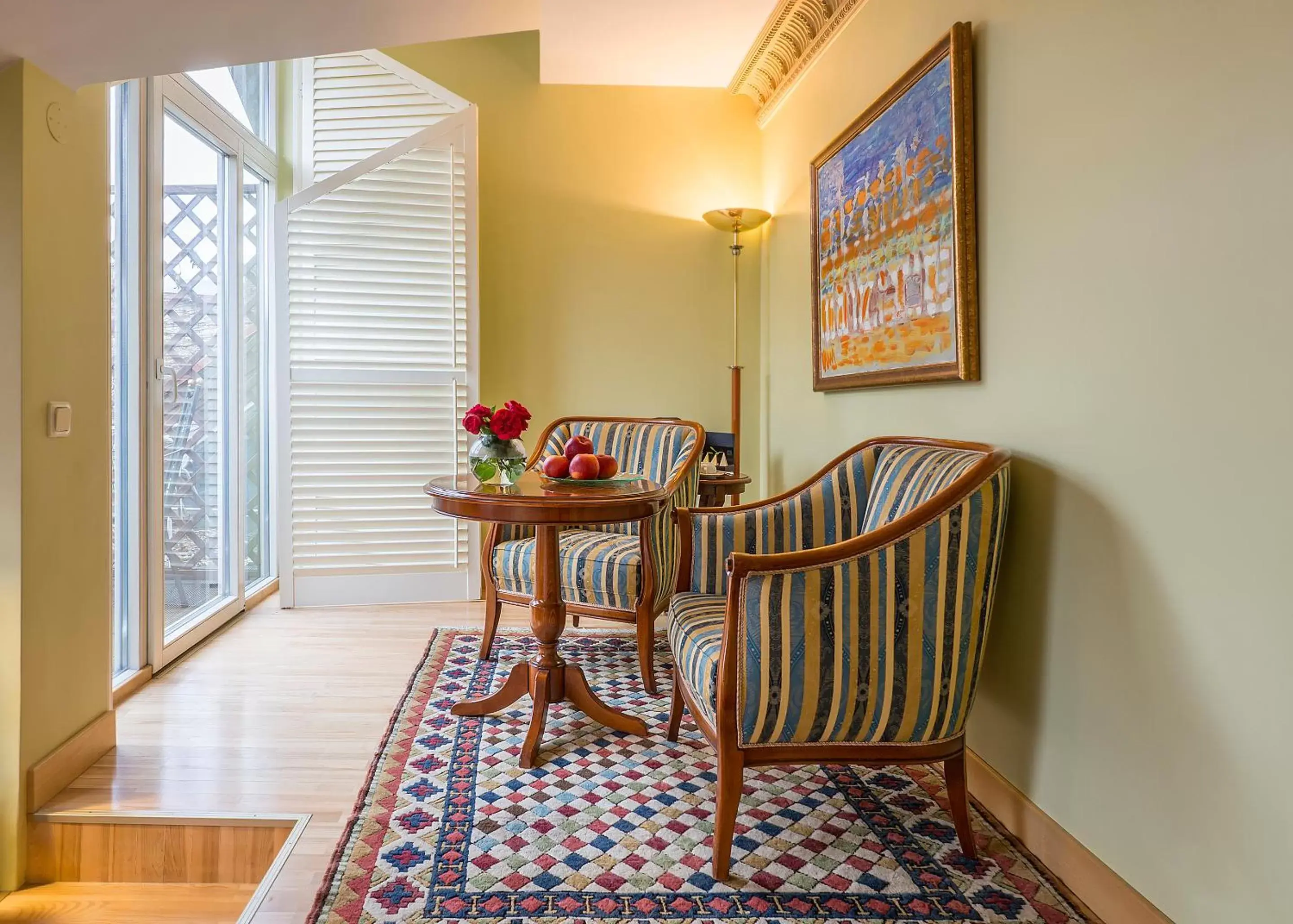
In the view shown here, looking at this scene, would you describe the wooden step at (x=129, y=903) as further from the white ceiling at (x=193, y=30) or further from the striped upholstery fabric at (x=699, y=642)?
the white ceiling at (x=193, y=30)

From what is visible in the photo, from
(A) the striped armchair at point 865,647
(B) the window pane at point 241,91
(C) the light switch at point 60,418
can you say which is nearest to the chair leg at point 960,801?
(A) the striped armchair at point 865,647

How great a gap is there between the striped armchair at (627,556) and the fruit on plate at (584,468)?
41 centimetres

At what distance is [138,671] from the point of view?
283 cm

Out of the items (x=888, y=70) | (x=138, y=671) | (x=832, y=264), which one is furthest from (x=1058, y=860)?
(x=138, y=671)

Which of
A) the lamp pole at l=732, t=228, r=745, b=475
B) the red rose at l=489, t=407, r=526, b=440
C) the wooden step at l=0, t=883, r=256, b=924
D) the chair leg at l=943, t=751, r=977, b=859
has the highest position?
the lamp pole at l=732, t=228, r=745, b=475

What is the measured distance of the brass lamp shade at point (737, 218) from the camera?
3.86 m

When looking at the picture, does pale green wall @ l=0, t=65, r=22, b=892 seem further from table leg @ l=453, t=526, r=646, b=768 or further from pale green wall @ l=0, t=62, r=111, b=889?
table leg @ l=453, t=526, r=646, b=768

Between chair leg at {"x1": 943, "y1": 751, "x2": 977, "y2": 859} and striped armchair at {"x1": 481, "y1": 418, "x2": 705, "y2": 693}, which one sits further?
striped armchair at {"x1": 481, "y1": 418, "x2": 705, "y2": 693}

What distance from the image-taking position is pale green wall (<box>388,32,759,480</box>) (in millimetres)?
4195

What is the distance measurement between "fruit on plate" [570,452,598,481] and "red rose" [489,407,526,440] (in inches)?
7.3

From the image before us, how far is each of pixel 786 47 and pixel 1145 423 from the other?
2651 mm

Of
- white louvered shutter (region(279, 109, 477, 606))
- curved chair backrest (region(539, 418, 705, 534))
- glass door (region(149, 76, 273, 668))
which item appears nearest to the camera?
glass door (region(149, 76, 273, 668))

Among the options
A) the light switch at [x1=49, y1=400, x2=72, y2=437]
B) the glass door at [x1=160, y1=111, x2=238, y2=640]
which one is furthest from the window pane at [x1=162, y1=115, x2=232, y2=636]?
the light switch at [x1=49, y1=400, x2=72, y2=437]

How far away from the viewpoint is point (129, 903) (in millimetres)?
1864
